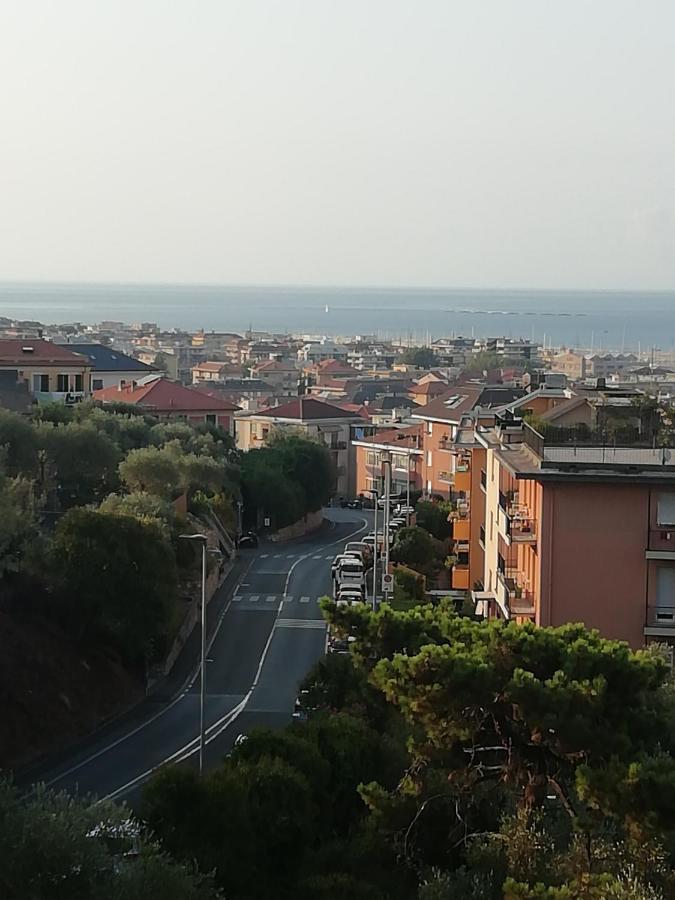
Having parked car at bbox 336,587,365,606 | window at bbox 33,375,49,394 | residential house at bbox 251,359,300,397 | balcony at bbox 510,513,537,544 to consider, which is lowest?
residential house at bbox 251,359,300,397

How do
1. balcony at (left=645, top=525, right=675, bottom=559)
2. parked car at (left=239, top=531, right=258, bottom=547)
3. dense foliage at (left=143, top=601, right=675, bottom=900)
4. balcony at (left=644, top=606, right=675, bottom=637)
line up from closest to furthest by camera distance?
dense foliage at (left=143, top=601, right=675, bottom=900)
balcony at (left=644, top=606, right=675, bottom=637)
balcony at (left=645, top=525, right=675, bottom=559)
parked car at (left=239, top=531, right=258, bottom=547)

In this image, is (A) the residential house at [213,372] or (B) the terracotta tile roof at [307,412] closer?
(B) the terracotta tile roof at [307,412]

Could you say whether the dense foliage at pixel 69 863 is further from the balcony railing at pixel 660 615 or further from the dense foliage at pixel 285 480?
the dense foliage at pixel 285 480

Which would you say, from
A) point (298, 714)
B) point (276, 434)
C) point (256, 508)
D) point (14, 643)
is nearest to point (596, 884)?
point (298, 714)

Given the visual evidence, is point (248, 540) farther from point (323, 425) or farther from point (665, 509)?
point (665, 509)

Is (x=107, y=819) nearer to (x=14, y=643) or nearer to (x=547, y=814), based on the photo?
(x=547, y=814)

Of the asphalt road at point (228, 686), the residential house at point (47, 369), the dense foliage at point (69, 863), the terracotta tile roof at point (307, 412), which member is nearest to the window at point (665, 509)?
the asphalt road at point (228, 686)

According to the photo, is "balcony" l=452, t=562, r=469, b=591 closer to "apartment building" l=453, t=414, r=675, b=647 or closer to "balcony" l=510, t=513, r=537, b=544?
"balcony" l=510, t=513, r=537, b=544

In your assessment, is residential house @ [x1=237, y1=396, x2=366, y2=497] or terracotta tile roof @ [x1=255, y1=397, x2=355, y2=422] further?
terracotta tile roof @ [x1=255, y1=397, x2=355, y2=422]

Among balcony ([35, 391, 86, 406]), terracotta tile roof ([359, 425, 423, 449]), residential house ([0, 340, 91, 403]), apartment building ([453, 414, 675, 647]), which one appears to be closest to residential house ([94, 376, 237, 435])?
residential house ([0, 340, 91, 403])
